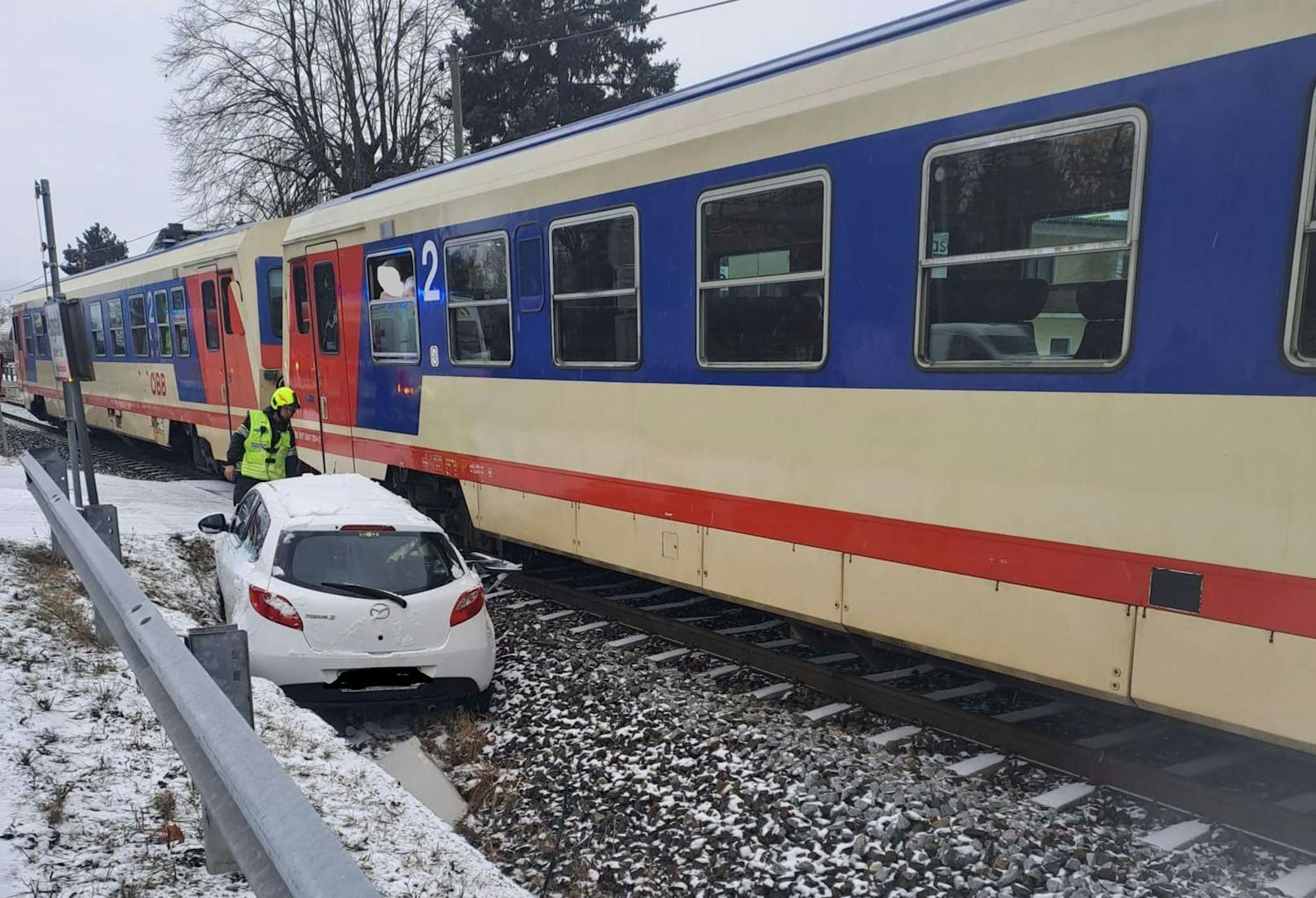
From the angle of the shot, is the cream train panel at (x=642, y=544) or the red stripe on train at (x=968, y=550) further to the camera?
the cream train panel at (x=642, y=544)

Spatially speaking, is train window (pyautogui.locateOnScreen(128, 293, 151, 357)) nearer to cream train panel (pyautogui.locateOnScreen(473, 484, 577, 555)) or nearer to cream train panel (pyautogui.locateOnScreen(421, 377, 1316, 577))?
cream train panel (pyautogui.locateOnScreen(473, 484, 577, 555))

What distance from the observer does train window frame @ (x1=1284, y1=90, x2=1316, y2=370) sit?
356cm

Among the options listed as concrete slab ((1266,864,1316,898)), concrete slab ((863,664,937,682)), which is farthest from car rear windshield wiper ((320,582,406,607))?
concrete slab ((1266,864,1316,898))

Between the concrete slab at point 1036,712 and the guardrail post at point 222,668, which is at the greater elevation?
the guardrail post at point 222,668

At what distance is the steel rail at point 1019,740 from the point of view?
3.91 meters

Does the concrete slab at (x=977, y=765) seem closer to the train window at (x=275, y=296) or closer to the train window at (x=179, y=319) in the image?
the train window at (x=275, y=296)

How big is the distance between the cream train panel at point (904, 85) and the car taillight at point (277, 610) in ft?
11.9

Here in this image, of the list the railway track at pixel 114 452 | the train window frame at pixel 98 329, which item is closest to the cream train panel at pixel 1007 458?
the railway track at pixel 114 452

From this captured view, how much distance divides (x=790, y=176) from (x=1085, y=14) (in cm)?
178

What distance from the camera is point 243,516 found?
7023 millimetres

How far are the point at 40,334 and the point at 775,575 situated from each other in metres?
24.3

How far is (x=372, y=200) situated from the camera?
9562 millimetres

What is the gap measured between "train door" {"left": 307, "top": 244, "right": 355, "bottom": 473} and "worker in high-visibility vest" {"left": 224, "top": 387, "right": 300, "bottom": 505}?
1.32 m

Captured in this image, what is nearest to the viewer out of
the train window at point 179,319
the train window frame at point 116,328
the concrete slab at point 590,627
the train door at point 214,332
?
the concrete slab at point 590,627
